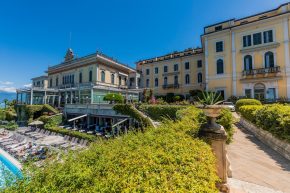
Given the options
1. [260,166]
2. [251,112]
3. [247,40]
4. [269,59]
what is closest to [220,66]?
[247,40]

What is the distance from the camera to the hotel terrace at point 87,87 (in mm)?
22031

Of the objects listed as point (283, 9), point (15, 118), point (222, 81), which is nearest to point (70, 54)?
point (15, 118)

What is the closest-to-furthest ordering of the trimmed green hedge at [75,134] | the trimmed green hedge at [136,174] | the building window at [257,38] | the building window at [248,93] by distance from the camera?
1. the trimmed green hedge at [136,174]
2. the trimmed green hedge at [75,134]
3. the building window at [257,38]
4. the building window at [248,93]

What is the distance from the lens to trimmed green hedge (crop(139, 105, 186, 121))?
1459cm

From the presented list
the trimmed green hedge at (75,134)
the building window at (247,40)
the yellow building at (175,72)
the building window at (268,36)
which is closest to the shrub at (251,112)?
the trimmed green hedge at (75,134)

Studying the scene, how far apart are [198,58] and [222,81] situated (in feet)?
25.2

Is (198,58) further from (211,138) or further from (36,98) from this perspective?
(36,98)

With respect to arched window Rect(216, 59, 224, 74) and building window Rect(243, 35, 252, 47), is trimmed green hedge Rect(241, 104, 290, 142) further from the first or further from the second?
building window Rect(243, 35, 252, 47)

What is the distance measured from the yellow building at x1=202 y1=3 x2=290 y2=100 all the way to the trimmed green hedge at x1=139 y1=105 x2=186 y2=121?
39.1 ft

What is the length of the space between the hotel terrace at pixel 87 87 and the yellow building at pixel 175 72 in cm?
350

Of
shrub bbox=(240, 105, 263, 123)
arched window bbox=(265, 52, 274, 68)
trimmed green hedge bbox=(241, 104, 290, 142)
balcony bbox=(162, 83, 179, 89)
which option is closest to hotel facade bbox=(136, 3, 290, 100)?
arched window bbox=(265, 52, 274, 68)

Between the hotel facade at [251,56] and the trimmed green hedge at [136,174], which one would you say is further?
the hotel facade at [251,56]

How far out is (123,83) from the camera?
102 feet

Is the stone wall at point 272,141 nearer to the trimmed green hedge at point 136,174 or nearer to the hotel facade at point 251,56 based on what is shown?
the trimmed green hedge at point 136,174
